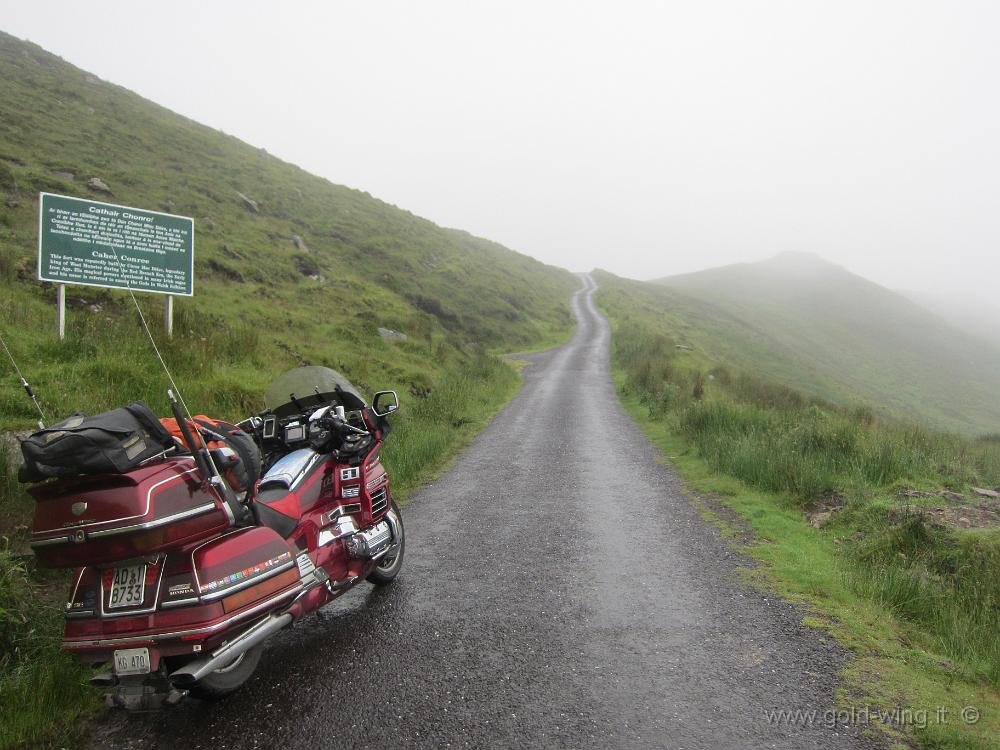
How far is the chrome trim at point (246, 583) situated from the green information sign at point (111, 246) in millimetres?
5914

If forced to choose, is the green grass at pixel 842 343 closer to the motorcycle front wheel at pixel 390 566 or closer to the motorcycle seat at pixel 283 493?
the motorcycle front wheel at pixel 390 566

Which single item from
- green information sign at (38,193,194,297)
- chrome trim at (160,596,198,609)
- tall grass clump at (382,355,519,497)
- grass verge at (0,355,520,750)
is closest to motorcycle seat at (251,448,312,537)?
chrome trim at (160,596,198,609)

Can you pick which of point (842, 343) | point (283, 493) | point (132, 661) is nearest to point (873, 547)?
point (283, 493)

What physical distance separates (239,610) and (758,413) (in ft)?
35.2

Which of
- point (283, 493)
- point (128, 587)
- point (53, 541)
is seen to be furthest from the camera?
point (283, 493)

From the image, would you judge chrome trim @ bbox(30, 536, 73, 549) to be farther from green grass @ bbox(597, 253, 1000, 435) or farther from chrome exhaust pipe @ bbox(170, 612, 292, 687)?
green grass @ bbox(597, 253, 1000, 435)

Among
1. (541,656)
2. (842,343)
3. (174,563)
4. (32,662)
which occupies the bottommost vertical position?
(32,662)

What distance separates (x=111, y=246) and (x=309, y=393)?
6367 millimetres

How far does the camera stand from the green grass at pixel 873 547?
3.53m

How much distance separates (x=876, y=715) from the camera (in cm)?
317

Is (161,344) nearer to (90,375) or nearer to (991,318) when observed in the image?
(90,375)

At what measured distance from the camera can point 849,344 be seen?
60.5 meters

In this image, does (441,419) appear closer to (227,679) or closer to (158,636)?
(227,679)

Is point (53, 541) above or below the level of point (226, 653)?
above
